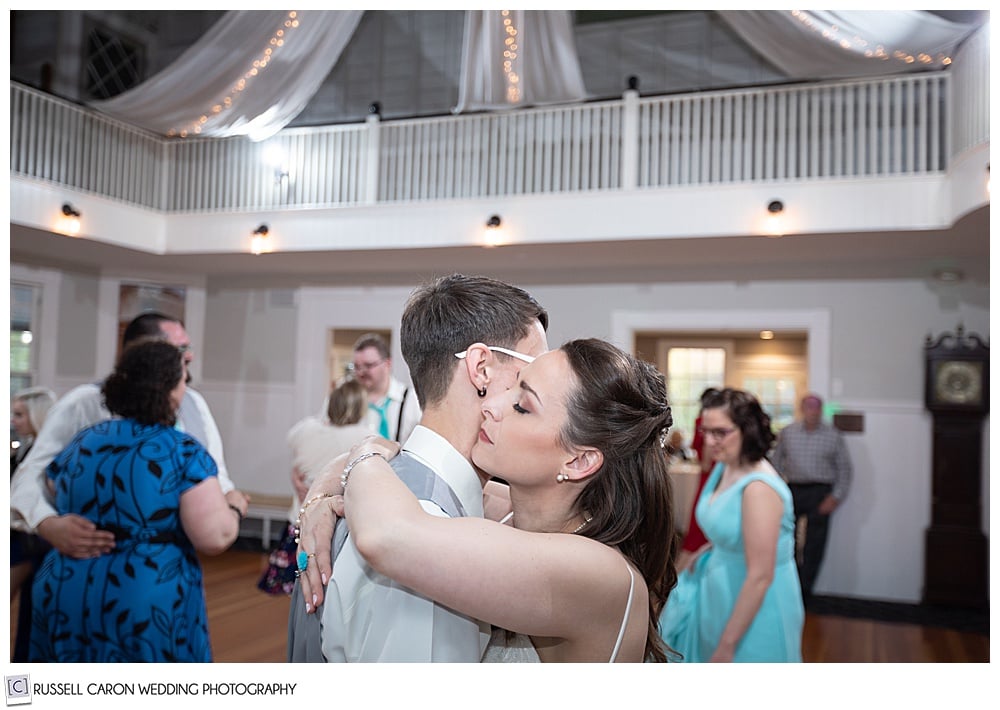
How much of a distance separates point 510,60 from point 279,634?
9.25 feet

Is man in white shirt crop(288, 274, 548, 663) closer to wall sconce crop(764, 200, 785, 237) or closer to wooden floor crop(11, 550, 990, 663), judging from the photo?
wooden floor crop(11, 550, 990, 663)

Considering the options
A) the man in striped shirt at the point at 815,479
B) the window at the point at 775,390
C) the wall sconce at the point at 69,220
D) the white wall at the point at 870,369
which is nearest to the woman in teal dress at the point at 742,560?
the white wall at the point at 870,369

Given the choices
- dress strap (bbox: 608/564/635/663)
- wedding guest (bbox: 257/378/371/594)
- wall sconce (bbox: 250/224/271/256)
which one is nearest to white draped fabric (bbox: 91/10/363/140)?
wall sconce (bbox: 250/224/271/256)

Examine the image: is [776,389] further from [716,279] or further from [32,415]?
[32,415]

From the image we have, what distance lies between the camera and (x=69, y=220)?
356cm

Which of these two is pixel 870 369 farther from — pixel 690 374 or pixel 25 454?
pixel 25 454

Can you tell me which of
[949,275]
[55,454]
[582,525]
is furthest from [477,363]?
[949,275]

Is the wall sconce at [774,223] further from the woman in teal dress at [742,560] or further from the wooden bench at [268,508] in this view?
the wooden bench at [268,508]

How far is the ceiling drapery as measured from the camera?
337cm

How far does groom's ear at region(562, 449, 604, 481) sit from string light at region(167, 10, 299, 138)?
265 cm

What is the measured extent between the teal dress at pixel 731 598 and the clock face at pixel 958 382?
3184 mm

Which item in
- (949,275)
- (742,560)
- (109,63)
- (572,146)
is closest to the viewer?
(742,560)

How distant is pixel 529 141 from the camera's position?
15.5ft

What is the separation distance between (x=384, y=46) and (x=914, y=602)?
5.54 m
